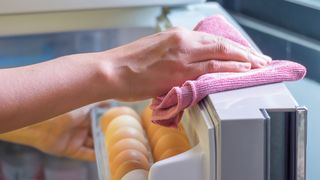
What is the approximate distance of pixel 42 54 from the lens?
121cm

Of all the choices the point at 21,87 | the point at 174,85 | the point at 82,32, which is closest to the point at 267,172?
the point at 174,85

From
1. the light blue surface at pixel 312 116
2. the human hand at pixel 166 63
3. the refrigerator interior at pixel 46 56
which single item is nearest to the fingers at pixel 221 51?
the human hand at pixel 166 63

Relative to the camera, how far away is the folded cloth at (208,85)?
76cm

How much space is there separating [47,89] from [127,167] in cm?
18

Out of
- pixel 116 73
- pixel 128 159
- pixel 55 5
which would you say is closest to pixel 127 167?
pixel 128 159

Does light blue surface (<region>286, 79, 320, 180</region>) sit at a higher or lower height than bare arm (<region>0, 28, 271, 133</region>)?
lower

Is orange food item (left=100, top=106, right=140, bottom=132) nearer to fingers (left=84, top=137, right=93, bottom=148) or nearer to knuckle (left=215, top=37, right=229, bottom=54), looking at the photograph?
fingers (left=84, top=137, right=93, bottom=148)

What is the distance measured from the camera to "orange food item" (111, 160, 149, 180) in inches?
34.9

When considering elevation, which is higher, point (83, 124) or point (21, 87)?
point (21, 87)

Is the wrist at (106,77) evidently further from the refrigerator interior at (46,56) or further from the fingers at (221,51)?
the refrigerator interior at (46,56)

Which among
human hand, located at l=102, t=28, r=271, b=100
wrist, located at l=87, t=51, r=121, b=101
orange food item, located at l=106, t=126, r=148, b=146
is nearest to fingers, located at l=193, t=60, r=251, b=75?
human hand, located at l=102, t=28, r=271, b=100

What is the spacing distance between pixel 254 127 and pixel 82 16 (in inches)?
21.9

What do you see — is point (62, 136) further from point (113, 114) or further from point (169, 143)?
point (169, 143)

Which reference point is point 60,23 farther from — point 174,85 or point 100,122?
point 174,85
